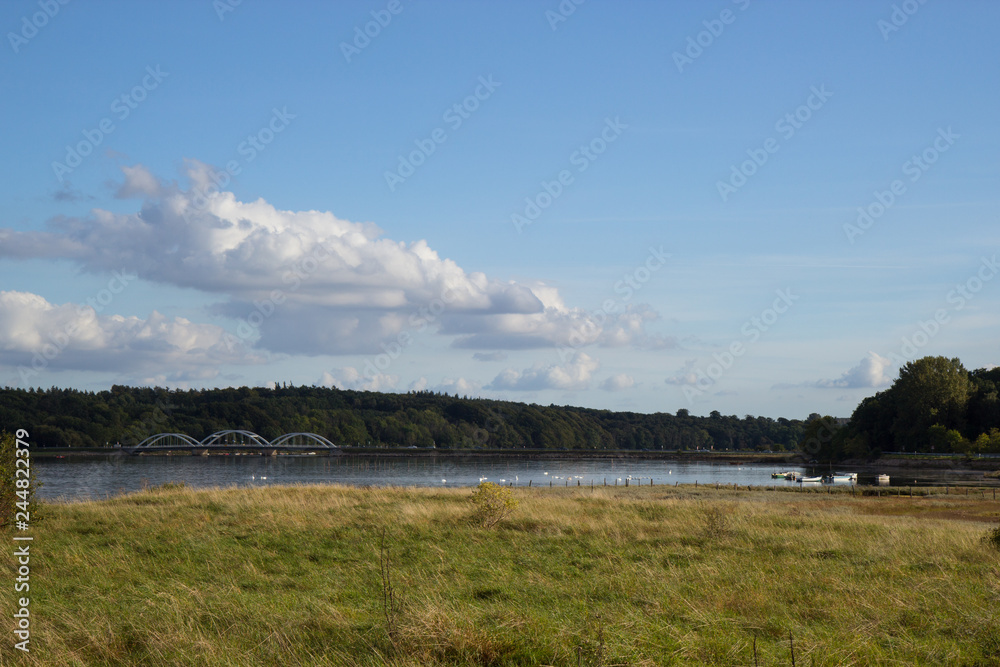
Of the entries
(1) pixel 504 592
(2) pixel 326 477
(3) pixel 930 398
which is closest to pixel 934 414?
(3) pixel 930 398

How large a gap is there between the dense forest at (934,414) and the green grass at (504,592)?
11361 cm

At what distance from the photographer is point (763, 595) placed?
11633 millimetres

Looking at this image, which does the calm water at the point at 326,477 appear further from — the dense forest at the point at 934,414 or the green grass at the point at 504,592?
the green grass at the point at 504,592

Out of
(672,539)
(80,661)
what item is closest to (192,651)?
(80,661)

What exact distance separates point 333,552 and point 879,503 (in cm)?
4117

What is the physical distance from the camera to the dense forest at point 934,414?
120 metres

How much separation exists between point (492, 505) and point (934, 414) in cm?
12427

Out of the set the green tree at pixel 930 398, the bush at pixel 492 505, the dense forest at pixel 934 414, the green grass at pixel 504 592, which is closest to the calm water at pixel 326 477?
the dense forest at pixel 934 414

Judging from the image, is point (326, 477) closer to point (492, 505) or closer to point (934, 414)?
point (492, 505)

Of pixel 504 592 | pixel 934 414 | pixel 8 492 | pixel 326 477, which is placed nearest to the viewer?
pixel 504 592

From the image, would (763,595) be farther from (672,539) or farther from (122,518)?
(122,518)

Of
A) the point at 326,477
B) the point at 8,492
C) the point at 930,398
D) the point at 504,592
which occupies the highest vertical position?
the point at 930,398

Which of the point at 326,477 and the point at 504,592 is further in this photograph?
the point at 326,477

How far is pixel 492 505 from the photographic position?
22.8m
